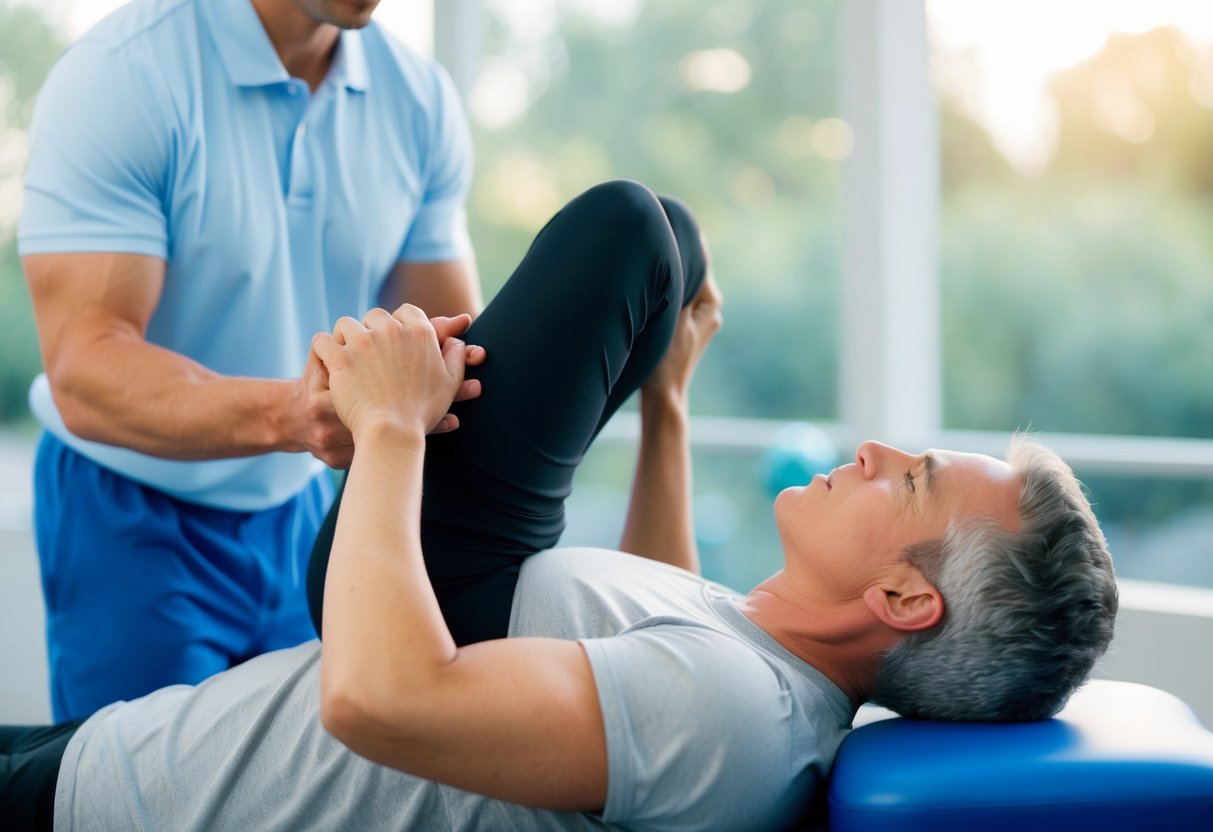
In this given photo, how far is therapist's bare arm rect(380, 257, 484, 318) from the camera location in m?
1.86

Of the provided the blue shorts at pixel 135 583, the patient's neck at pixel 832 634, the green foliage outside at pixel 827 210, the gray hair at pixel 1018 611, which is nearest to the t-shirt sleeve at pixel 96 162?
the blue shorts at pixel 135 583

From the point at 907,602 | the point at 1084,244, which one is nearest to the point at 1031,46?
the point at 1084,244

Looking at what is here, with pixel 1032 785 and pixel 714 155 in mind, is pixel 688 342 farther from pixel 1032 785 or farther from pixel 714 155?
pixel 714 155

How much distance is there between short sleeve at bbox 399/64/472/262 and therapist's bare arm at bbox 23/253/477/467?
46 cm

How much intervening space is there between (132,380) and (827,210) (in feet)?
8.65

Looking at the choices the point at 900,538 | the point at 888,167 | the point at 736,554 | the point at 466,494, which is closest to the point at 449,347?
the point at 466,494

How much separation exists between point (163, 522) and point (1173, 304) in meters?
2.96

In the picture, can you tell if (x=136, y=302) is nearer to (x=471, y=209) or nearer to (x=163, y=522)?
(x=163, y=522)

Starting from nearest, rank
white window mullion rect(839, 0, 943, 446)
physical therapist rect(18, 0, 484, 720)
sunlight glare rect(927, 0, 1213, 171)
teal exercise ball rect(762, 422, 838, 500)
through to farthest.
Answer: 1. physical therapist rect(18, 0, 484, 720)
2. teal exercise ball rect(762, 422, 838, 500)
3. white window mullion rect(839, 0, 943, 446)
4. sunlight glare rect(927, 0, 1213, 171)

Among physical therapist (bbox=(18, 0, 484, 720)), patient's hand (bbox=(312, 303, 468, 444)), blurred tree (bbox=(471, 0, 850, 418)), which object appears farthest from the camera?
blurred tree (bbox=(471, 0, 850, 418))

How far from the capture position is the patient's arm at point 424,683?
0.95m

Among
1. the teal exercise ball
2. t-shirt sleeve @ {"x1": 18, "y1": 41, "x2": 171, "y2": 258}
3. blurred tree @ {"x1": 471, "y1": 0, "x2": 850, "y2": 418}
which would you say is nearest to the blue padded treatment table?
t-shirt sleeve @ {"x1": 18, "y1": 41, "x2": 171, "y2": 258}

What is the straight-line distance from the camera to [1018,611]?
1.15 metres

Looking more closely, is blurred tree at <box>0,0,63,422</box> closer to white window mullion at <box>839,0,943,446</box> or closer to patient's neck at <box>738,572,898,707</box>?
white window mullion at <box>839,0,943,446</box>
